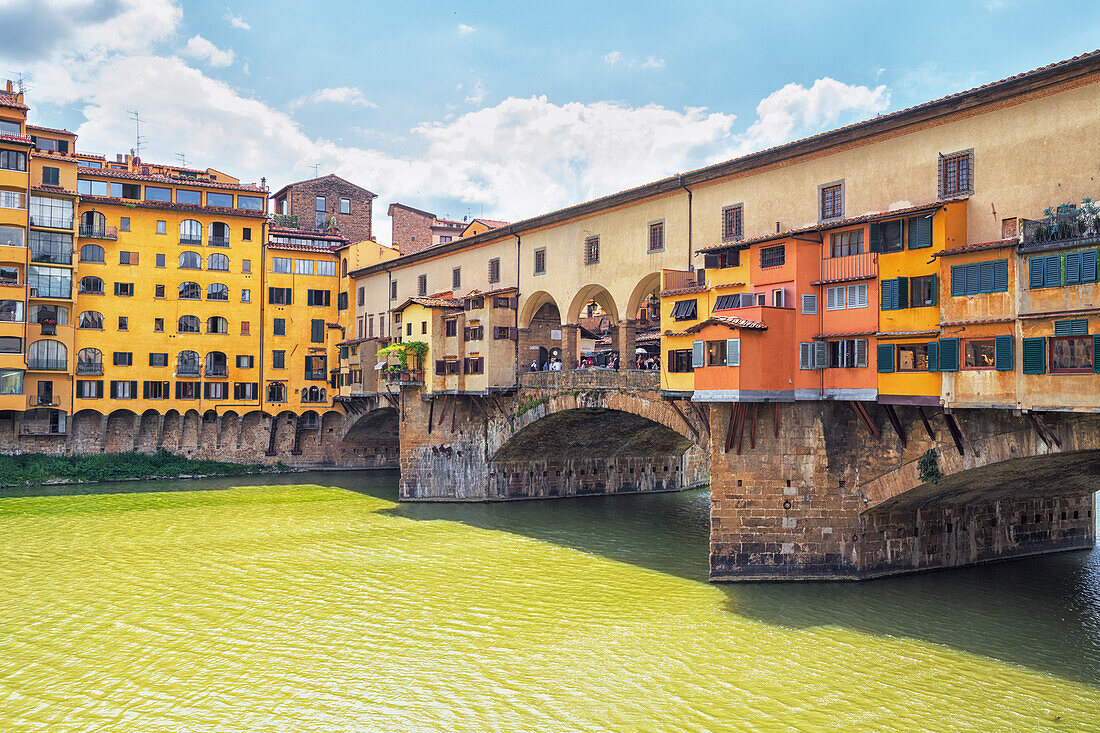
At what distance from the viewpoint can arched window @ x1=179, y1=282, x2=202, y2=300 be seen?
5381 centimetres

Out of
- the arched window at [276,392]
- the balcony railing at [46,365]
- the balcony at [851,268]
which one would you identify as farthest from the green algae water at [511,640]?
the arched window at [276,392]

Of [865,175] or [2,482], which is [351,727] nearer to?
[865,175]

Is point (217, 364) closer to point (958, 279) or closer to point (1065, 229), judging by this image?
point (958, 279)

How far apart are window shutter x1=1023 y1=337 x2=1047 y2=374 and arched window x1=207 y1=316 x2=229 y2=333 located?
48.2m

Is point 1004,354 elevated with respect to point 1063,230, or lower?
lower

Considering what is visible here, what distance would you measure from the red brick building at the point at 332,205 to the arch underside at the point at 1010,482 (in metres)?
51.4

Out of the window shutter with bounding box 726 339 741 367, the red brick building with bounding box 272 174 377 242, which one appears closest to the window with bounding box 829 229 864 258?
the window shutter with bounding box 726 339 741 367

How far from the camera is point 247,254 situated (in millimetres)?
55688

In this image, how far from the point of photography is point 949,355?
66.1ft

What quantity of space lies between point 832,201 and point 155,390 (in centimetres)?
4362

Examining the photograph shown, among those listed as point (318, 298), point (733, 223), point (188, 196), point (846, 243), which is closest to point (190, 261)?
point (188, 196)

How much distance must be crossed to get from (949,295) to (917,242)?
187 cm

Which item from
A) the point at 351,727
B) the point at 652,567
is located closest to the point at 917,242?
the point at 652,567

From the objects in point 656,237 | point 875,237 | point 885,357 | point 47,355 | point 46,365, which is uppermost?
point 656,237
